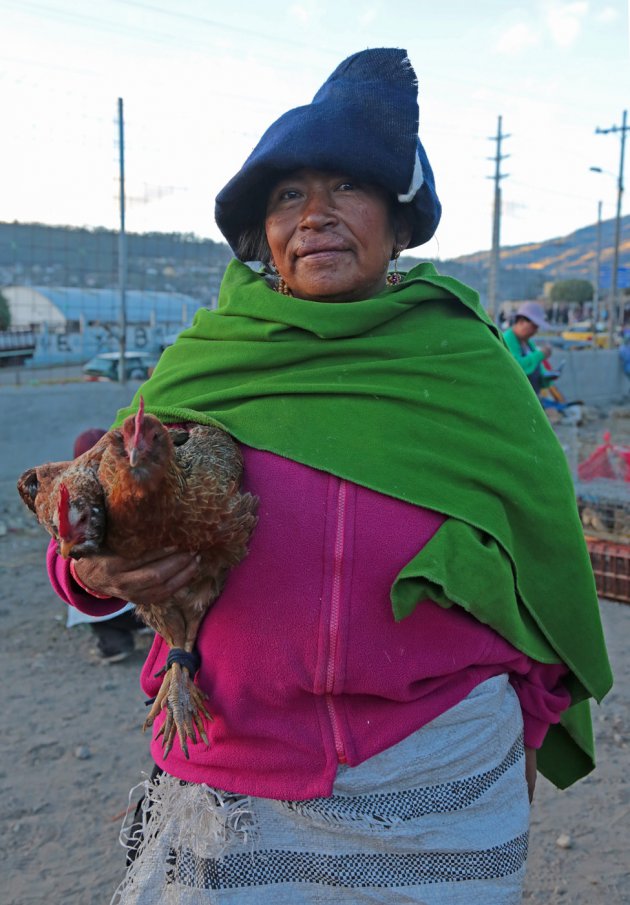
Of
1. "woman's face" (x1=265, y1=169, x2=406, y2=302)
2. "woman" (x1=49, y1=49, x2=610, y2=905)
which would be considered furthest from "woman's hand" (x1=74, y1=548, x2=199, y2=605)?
"woman's face" (x1=265, y1=169, x2=406, y2=302)

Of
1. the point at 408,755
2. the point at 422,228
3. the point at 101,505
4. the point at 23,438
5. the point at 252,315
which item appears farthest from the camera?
the point at 23,438

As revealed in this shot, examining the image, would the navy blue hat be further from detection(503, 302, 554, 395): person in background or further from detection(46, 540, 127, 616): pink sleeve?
detection(503, 302, 554, 395): person in background

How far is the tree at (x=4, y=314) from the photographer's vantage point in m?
12.8

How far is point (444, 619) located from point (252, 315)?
77 cm

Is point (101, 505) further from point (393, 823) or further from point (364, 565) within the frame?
point (393, 823)

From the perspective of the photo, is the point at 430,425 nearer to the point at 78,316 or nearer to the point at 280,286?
the point at 280,286

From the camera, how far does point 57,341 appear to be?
14.5 meters

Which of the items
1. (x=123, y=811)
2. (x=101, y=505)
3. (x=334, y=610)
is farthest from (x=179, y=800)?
(x=123, y=811)

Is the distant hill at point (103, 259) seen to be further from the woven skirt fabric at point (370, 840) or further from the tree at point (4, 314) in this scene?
the woven skirt fabric at point (370, 840)

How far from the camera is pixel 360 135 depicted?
1.60m

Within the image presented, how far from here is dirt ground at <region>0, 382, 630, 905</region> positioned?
9.71 feet

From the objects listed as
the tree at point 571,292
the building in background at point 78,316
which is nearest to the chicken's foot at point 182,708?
the building in background at point 78,316

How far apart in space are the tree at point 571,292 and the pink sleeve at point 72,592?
55.6 m

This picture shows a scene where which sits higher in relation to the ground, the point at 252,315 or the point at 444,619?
the point at 252,315
